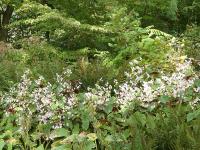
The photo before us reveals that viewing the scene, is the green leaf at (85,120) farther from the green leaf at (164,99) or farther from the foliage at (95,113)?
the green leaf at (164,99)

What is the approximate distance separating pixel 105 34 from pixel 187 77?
4.79 m

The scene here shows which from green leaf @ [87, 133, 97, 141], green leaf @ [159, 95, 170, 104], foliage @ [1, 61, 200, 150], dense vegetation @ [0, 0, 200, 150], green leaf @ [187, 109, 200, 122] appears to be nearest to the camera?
dense vegetation @ [0, 0, 200, 150]

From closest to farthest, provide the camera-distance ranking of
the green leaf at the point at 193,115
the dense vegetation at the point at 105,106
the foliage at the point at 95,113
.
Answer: the dense vegetation at the point at 105,106 → the green leaf at the point at 193,115 → the foliage at the point at 95,113

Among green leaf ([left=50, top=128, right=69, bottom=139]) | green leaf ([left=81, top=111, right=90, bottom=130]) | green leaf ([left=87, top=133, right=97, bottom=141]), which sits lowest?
green leaf ([left=50, top=128, right=69, bottom=139])

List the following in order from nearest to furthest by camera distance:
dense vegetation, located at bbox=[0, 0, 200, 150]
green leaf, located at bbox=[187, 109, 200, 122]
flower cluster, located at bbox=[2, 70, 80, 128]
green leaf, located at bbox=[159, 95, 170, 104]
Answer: dense vegetation, located at bbox=[0, 0, 200, 150] < green leaf, located at bbox=[187, 109, 200, 122] < green leaf, located at bbox=[159, 95, 170, 104] < flower cluster, located at bbox=[2, 70, 80, 128]

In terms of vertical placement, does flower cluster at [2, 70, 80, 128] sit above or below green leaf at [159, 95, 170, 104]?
below

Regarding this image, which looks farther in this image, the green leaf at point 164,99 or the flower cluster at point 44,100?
the flower cluster at point 44,100

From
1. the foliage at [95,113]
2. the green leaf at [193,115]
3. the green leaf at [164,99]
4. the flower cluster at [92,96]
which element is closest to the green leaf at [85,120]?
the foliage at [95,113]

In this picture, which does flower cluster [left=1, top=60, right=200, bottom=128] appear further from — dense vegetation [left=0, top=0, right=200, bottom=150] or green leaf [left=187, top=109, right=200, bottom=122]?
green leaf [left=187, top=109, right=200, bottom=122]

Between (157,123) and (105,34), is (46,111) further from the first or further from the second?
(105,34)

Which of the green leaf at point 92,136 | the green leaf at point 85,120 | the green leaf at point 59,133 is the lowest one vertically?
the green leaf at point 59,133

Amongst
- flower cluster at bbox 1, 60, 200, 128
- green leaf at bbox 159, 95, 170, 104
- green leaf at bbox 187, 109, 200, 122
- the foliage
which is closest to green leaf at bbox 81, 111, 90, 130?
the foliage

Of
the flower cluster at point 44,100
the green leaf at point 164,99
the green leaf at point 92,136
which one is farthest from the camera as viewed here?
the flower cluster at point 44,100

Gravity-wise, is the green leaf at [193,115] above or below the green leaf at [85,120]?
above
